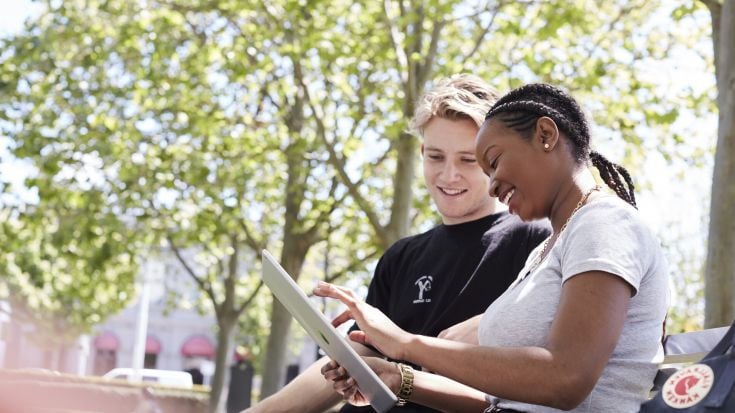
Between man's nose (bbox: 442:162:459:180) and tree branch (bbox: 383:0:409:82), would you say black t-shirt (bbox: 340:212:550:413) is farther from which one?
tree branch (bbox: 383:0:409:82)

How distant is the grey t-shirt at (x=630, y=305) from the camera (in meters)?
2.43

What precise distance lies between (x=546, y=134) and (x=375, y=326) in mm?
603

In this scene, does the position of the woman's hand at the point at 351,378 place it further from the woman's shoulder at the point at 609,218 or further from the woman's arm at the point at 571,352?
the woman's shoulder at the point at 609,218

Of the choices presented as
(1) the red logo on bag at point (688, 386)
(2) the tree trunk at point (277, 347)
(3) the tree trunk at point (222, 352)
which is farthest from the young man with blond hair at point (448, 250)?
(3) the tree trunk at point (222, 352)

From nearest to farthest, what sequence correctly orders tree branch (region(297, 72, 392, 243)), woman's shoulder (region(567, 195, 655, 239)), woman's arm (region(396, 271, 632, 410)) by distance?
1. woman's arm (region(396, 271, 632, 410))
2. woman's shoulder (region(567, 195, 655, 239))
3. tree branch (region(297, 72, 392, 243))

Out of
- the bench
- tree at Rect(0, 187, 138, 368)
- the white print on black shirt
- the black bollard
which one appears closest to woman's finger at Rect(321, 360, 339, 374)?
the white print on black shirt

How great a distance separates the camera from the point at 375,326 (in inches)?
105

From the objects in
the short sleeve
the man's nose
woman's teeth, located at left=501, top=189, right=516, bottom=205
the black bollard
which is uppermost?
the man's nose

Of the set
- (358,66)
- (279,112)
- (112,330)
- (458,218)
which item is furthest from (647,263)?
(112,330)

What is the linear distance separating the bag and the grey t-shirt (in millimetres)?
379

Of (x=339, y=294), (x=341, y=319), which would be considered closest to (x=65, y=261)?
(x=341, y=319)

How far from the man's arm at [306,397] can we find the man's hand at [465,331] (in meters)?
0.38

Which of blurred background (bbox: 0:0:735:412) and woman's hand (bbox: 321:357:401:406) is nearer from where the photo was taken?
woman's hand (bbox: 321:357:401:406)

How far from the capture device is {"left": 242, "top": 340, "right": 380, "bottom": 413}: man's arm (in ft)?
11.4
